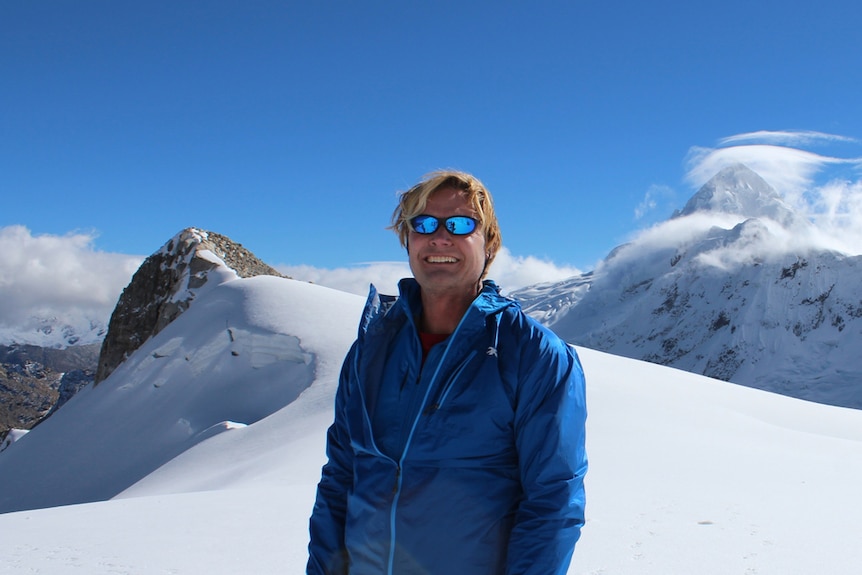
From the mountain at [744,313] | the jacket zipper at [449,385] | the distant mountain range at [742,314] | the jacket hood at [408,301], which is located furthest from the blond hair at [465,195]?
the mountain at [744,313]

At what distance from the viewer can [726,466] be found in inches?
286

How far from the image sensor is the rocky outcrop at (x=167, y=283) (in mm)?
21578

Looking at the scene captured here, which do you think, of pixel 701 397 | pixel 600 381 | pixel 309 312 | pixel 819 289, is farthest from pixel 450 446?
pixel 819 289

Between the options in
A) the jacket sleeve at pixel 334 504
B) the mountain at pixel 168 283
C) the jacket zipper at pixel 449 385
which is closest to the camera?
the jacket zipper at pixel 449 385

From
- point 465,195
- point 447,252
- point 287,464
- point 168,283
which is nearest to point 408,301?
point 447,252

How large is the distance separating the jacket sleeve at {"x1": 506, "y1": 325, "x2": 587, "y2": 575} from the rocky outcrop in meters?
20.0

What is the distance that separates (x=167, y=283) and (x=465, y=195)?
2243 cm

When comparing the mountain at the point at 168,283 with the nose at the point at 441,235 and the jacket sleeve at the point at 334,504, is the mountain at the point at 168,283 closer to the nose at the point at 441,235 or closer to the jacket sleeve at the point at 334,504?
the jacket sleeve at the point at 334,504

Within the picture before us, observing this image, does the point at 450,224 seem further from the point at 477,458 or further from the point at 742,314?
the point at 742,314

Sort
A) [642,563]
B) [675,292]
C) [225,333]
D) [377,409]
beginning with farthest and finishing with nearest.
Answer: [675,292]
[225,333]
[642,563]
[377,409]

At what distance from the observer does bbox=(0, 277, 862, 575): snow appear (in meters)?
4.61

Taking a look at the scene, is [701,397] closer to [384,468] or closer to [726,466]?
[726,466]

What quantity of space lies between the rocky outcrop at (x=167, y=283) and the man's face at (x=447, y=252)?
19.6 m

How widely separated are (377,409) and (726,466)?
6.27 m
